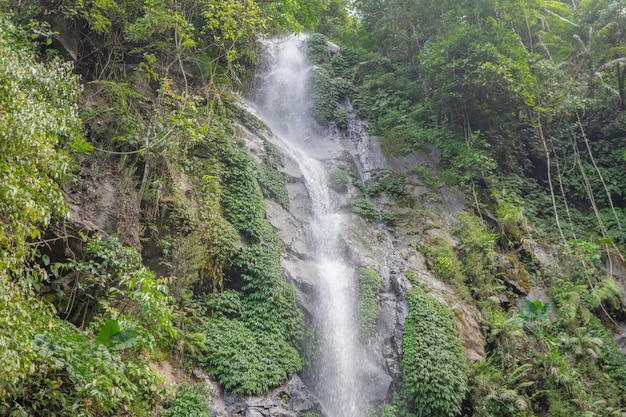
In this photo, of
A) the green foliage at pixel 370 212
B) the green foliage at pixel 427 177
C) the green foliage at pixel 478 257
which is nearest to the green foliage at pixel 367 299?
the green foliage at pixel 370 212

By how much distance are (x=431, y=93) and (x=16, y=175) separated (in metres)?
14.5

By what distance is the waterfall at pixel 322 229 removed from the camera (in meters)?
8.76

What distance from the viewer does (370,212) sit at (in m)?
12.9

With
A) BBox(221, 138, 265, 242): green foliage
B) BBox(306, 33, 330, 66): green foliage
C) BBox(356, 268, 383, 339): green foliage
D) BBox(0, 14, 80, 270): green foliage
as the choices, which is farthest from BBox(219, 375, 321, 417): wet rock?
BBox(306, 33, 330, 66): green foliage

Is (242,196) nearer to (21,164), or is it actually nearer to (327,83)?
(21,164)

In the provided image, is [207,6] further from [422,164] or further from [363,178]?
[422,164]

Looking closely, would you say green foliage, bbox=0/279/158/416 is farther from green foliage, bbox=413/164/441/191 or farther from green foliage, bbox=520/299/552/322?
green foliage, bbox=413/164/441/191

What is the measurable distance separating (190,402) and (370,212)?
26.3 feet

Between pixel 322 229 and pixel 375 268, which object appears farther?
pixel 322 229

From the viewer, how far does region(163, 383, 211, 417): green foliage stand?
20.4 ft

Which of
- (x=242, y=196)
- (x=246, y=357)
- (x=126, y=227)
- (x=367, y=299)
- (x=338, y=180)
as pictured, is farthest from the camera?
(x=338, y=180)

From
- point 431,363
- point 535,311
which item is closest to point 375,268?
point 431,363

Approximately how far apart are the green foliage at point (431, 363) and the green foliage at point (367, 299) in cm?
81

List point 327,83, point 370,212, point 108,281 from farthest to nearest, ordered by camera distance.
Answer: point 327,83 < point 370,212 < point 108,281
